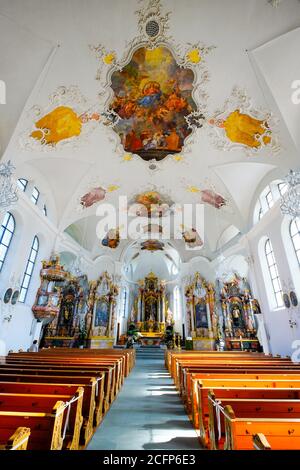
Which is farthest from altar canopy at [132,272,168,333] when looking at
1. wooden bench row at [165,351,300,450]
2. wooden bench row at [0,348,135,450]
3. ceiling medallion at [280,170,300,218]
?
wooden bench row at [165,351,300,450]

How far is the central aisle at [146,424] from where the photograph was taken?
3250 millimetres

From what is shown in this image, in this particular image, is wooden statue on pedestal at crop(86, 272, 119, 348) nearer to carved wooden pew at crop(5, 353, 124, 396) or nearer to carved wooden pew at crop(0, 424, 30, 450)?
carved wooden pew at crop(5, 353, 124, 396)

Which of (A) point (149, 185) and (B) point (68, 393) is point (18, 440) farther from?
(A) point (149, 185)

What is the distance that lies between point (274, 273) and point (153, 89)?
9.87 metres

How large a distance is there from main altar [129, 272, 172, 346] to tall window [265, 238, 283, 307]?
523 inches

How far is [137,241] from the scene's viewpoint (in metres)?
20.0

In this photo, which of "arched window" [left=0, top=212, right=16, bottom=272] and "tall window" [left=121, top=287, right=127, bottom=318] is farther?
"tall window" [left=121, top=287, right=127, bottom=318]

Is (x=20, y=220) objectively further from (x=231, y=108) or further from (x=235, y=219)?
(x=235, y=219)

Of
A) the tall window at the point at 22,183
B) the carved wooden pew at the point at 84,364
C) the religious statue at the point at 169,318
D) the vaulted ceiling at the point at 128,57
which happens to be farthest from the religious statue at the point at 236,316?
the tall window at the point at 22,183

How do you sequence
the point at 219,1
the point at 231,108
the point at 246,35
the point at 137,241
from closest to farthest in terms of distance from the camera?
the point at 219,1
the point at 246,35
the point at 231,108
the point at 137,241

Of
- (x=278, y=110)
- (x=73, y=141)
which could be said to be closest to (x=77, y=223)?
(x=73, y=141)

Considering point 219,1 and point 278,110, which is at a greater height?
point 219,1

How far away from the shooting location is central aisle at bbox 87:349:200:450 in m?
3.25

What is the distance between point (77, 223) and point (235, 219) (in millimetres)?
10902
